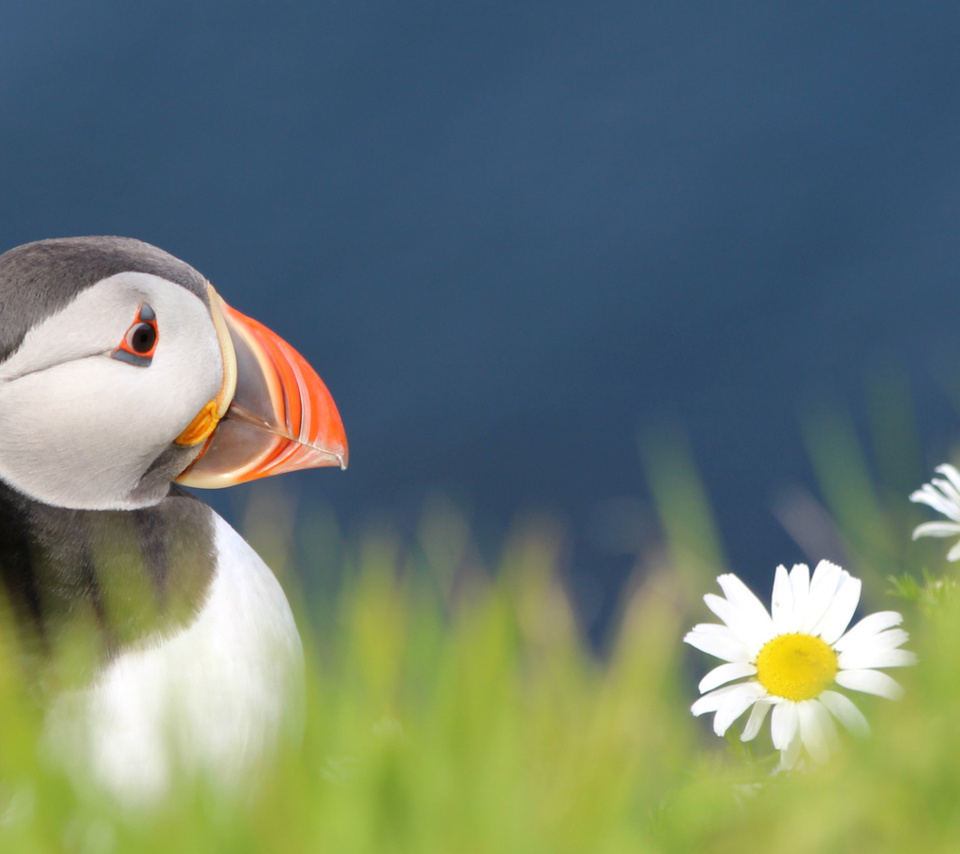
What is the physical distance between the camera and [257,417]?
1.89 meters

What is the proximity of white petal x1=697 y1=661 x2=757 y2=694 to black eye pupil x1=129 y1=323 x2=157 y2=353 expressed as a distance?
3.17 feet

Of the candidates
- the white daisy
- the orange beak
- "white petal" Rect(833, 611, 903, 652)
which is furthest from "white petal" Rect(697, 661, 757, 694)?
the orange beak

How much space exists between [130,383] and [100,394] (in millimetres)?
47

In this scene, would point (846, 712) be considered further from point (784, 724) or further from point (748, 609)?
point (748, 609)

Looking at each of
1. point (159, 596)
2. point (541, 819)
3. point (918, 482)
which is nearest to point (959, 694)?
point (541, 819)

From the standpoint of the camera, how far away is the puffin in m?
1.51

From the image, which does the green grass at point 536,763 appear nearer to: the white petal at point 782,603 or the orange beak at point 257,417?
the white petal at point 782,603

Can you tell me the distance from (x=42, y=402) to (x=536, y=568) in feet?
2.60

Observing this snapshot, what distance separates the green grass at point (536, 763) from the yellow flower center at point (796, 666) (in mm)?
76

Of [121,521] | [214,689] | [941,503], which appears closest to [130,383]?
[121,521]

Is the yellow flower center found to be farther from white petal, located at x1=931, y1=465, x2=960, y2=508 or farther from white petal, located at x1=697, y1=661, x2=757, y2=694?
white petal, located at x1=931, y1=465, x2=960, y2=508

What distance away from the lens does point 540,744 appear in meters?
1.09

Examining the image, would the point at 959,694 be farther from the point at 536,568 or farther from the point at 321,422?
the point at 321,422

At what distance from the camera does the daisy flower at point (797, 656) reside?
1160 mm
